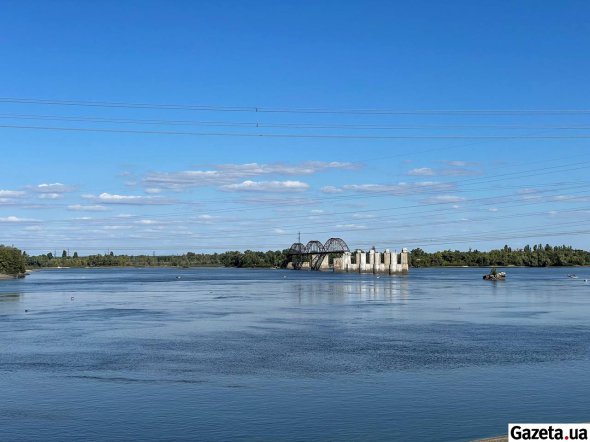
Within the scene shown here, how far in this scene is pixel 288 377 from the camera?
107ft

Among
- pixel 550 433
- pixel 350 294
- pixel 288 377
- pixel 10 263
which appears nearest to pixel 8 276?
pixel 10 263

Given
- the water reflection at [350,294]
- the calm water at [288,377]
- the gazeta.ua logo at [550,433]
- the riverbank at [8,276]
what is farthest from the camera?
the riverbank at [8,276]

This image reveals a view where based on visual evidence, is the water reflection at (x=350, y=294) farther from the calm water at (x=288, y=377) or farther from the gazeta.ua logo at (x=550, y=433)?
the gazeta.ua logo at (x=550, y=433)

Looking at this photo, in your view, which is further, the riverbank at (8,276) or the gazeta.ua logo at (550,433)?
the riverbank at (8,276)

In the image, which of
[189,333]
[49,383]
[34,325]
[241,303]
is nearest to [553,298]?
[241,303]

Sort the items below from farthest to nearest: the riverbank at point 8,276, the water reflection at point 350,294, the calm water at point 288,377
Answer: the riverbank at point 8,276 < the water reflection at point 350,294 < the calm water at point 288,377

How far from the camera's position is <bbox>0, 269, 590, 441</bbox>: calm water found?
24.2m

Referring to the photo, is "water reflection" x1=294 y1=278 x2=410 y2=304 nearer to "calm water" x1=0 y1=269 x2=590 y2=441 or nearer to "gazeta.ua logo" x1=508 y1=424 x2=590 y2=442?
"calm water" x1=0 y1=269 x2=590 y2=441

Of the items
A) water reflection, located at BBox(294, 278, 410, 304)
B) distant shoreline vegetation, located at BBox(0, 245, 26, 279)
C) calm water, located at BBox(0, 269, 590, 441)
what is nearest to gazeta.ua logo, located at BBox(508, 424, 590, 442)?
calm water, located at BBox(0, 269, 590, 441)

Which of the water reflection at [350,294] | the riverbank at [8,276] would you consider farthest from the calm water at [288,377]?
the riverbank at [8,276]

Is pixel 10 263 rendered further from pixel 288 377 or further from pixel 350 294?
pixel 288 377

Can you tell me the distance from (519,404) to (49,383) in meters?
19.7

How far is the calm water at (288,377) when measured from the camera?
2423cm

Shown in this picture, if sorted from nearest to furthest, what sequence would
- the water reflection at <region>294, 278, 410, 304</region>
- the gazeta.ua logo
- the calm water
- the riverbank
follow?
1. the gazeta.ua logo
2. the calm water
3. the water reflection at <region>294, 278, 410, 304</region>
4. the riverbank
